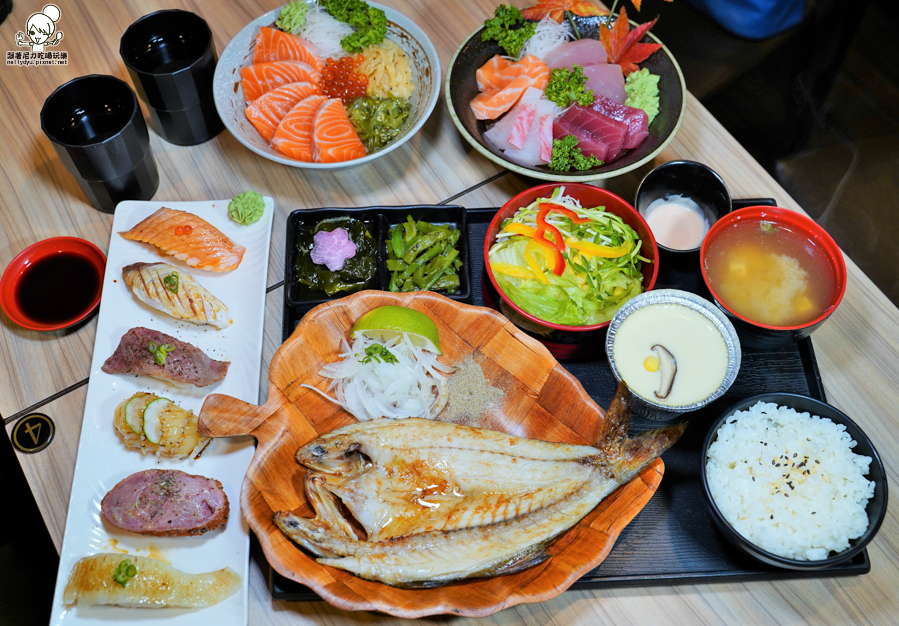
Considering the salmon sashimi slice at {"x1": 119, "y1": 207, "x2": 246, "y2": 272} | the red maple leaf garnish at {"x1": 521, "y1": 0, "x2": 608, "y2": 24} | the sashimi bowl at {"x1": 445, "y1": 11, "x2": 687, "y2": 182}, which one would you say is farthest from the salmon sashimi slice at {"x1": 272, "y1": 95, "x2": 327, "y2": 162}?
the red maple leaf garnish at {"x1": 521, "y1": 0, "x2": 608, "y2": 24}

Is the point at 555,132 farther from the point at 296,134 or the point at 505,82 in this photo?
the point at 296,134

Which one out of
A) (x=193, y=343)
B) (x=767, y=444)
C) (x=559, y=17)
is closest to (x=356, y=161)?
(x=193, y=343)

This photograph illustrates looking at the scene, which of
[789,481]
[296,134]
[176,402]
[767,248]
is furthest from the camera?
[296,134]

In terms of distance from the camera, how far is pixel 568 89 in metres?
2.57

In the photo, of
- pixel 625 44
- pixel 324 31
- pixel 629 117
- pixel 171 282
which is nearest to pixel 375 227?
pixel 171 282

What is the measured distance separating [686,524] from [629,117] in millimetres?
1484

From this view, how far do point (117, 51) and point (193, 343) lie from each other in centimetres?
161

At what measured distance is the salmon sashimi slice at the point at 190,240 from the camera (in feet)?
7.82

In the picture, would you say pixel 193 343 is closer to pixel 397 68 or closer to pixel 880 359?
pixel 397 68

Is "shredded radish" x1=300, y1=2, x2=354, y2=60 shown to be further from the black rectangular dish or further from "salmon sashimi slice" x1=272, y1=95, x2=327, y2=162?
the black rectangular dish

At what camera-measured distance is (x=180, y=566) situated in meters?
1.97

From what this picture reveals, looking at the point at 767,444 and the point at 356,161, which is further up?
the point at 356,161

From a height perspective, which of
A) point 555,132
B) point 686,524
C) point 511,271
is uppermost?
point 555,132

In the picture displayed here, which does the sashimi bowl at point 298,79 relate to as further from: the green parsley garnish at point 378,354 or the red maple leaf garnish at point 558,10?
the green parsley garnish at point 378,354
